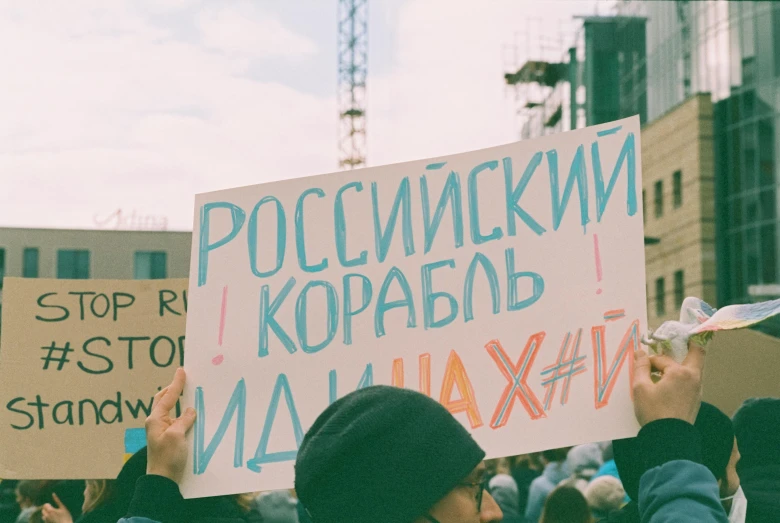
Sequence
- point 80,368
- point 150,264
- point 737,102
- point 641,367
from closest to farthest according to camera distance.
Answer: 1. point 641,367
2. point 80,368
3. point 737,102
4. point 150,264

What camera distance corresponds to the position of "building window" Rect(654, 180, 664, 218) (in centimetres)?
3641

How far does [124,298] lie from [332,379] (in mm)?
1471

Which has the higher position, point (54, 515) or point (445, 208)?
point (445, 208)

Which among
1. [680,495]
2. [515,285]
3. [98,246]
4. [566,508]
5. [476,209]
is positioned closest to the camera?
[680,495]

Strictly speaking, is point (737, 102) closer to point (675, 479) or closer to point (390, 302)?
point (390, 302)

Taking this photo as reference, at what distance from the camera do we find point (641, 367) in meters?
2.18

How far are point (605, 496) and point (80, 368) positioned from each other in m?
2.99

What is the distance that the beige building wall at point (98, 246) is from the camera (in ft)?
192

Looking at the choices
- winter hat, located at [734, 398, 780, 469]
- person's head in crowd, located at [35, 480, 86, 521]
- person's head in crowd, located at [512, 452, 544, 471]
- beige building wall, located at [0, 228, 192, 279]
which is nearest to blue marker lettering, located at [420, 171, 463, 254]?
→ winter hat, located at [734, 398, 780, 469]

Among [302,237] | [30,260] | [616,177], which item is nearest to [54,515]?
[302,237]

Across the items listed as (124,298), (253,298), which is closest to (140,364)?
(124,298)

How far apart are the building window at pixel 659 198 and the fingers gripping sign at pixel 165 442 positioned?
35126 millimetres

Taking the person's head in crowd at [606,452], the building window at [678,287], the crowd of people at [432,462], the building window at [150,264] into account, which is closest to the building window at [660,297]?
the building window at [678,287]

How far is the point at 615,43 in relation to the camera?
123 ft
